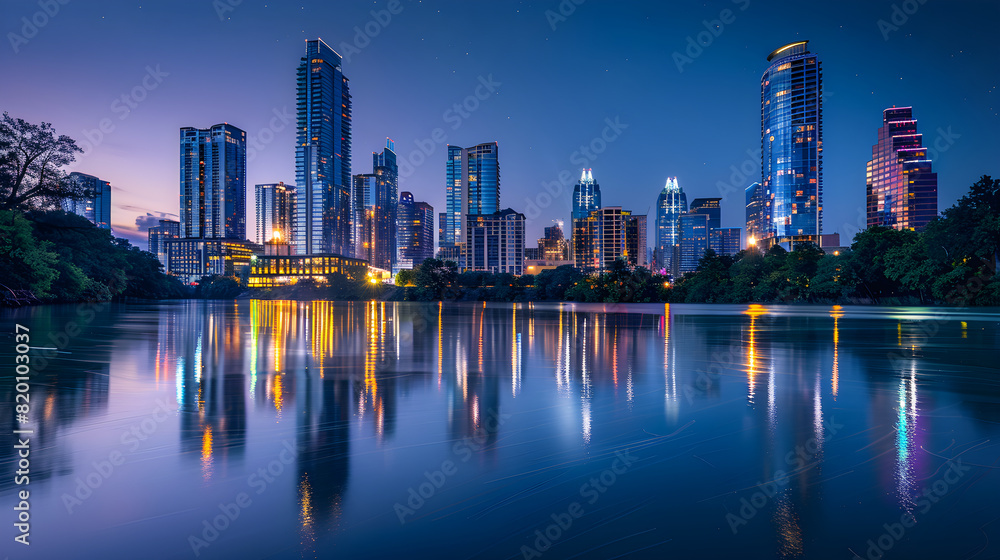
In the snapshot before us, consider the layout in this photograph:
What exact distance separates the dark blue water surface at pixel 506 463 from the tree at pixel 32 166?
35.9 meters

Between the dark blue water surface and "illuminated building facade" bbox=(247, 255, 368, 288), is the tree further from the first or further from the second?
"illuminated building facade" bbox=(247, 255, 368, 288)

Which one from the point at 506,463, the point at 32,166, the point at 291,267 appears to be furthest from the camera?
the point at 291,267

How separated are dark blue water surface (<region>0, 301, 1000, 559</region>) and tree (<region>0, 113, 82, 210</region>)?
118 ft

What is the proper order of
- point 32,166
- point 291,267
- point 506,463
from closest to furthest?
1. point 506,463
2. point 32,166
3. point 291,267

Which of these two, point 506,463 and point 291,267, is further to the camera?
point 291,267

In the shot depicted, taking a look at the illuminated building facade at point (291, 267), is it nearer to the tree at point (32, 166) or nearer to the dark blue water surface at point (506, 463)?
the tree at point (32, 166)

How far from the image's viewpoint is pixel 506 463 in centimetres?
539

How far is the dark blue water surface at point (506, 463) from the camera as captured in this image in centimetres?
377

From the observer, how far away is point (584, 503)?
4.43 meters

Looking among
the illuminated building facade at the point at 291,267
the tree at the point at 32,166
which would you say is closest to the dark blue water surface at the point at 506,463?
the tree at the point at 32,166

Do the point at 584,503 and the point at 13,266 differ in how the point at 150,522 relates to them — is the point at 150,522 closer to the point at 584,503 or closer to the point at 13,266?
the point at 584,503

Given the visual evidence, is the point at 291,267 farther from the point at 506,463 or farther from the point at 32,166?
the point at 506,463

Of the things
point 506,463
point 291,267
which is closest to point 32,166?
point 506,463

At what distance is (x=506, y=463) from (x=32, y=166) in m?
48.7
